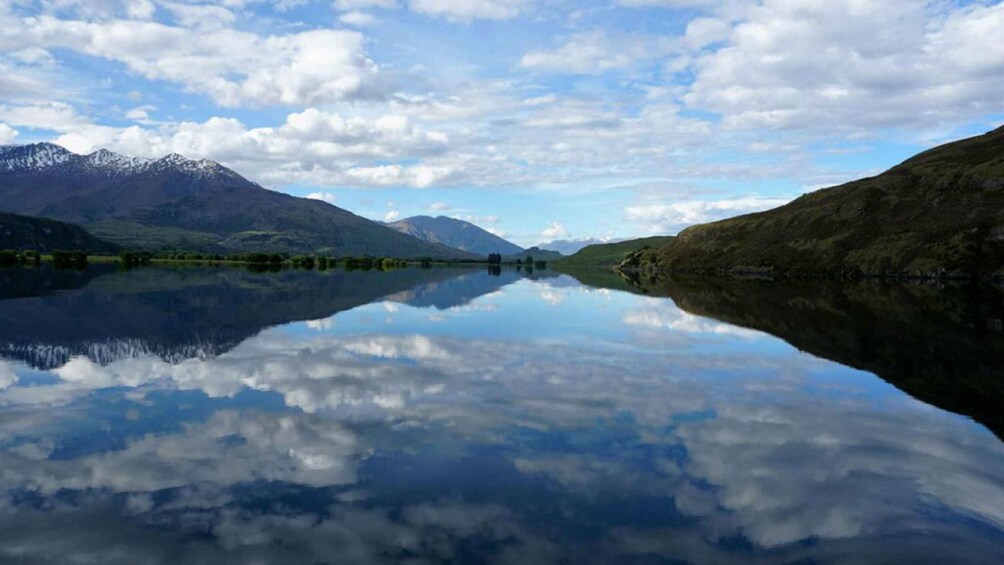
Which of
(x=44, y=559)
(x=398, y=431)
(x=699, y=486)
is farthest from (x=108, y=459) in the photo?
(x=699, y=486)

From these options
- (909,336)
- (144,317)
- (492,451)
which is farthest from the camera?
(144,317)

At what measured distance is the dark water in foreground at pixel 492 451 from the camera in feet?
47.3

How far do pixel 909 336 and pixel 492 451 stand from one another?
156 ft

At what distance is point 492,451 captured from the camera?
21.2 m

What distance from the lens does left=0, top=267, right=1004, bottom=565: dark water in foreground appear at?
568 inches

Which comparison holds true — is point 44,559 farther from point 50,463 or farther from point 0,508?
point 50,463

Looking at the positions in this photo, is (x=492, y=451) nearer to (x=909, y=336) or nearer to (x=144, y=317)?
(x=909, y=336)

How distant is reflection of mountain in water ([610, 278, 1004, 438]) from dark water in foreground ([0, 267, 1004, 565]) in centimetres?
38

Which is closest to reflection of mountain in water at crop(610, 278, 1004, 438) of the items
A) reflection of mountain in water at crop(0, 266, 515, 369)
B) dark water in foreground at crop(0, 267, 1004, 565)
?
dark water in foreground at crop(0, 267, 1004, 565)

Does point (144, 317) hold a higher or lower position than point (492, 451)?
higher

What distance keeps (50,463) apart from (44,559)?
297 inches

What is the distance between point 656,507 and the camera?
16500 millimetres

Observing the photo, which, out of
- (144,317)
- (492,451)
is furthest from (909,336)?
(144,317)

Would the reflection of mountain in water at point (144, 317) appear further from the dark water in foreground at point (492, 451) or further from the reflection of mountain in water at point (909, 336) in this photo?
the reflection of mountain in water at point (909, 336)
